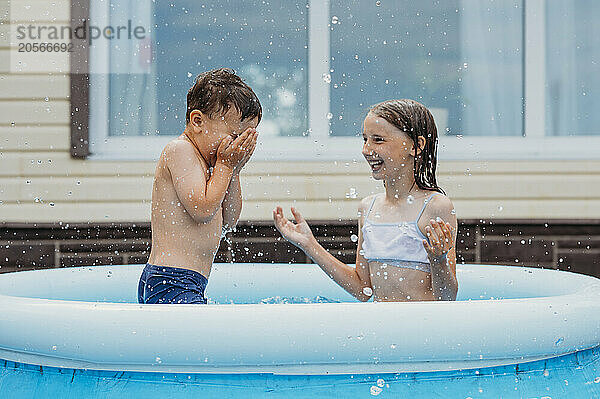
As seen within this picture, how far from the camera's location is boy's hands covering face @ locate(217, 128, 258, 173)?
2.32 m

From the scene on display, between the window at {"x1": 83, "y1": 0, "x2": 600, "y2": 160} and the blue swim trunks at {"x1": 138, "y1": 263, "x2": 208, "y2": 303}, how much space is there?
2.37 meters

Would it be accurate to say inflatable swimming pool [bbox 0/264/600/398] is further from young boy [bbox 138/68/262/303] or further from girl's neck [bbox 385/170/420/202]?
girl's neck [bbox 385/170/420/202]

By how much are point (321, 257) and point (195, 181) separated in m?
0.53

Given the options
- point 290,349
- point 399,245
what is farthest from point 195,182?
point 290,349

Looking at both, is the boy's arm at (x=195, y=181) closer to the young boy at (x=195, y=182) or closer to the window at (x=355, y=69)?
the young boy at (x=195, y=182)

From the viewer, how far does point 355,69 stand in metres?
4.97

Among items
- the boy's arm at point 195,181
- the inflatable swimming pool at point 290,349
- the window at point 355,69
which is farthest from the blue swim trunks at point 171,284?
the window at point 355,69

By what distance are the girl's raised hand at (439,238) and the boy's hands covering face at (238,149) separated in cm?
53

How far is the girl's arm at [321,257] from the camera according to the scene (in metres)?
2.63

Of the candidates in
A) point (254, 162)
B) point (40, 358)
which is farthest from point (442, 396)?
point (254, 162)

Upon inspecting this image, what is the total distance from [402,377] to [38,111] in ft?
11.6

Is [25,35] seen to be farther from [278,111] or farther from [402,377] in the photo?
[402,377]

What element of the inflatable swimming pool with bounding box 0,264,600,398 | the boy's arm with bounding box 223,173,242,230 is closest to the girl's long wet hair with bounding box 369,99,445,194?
the boy's arm with bounding box 223,173,242,230

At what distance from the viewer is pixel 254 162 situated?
475 cm
